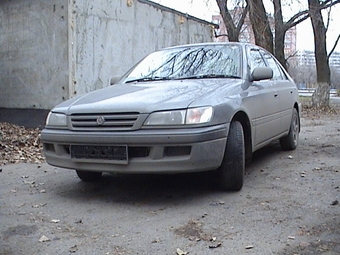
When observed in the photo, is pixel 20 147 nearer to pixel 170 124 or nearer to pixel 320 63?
pixel 170 124

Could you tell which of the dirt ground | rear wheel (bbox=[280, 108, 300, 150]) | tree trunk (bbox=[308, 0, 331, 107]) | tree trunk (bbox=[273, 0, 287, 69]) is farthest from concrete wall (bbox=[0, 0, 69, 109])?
tree trunk (bbox=[308, 0, 331, 107])

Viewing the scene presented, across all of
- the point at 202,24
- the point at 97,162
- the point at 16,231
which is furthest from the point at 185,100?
the point at 202,24

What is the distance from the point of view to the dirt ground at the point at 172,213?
10.3 ft

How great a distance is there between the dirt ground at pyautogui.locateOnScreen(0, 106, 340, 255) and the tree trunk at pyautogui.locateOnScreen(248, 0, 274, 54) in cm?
1135

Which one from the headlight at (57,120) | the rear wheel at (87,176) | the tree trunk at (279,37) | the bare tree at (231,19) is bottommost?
the rear wheel at (87,176)

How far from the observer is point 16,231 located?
138 inches

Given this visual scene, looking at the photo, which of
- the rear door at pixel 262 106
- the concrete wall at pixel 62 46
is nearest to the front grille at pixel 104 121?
A: the rear door at pixel 262 106

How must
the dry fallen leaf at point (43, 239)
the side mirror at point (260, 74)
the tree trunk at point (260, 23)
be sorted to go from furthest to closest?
1. the tree trunk at point (260, 23)
2. the side mirror at point (260, 74)
3. the dry fallen leaf at point (43, 239)

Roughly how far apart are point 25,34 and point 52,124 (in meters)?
5.76

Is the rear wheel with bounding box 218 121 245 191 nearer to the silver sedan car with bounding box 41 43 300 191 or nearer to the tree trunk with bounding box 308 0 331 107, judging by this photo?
the silver sedan car with bounding box 41 43 300 191

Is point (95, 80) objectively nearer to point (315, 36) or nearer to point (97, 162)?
point (97, 162)

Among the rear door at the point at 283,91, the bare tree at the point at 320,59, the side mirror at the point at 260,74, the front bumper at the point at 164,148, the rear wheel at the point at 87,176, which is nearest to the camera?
the front bumper at the point at 164,148

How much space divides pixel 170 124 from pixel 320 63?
14.8m

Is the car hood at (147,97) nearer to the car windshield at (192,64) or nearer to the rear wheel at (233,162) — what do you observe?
the car windshield at (192,64)
